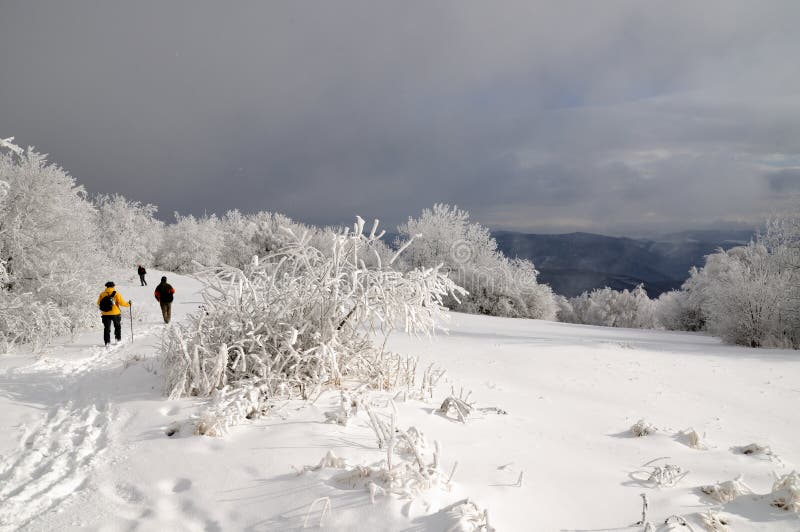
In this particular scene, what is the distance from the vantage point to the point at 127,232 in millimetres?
42719

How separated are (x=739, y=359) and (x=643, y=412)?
5.73 meters

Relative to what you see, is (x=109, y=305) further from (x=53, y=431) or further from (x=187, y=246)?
(x=187, y=246)

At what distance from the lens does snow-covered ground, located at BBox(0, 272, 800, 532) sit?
261cm

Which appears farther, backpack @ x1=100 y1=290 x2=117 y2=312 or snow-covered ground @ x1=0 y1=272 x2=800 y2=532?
backpack @ x1=100 y1=290 x2=117 y2=312

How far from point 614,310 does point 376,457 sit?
64.6 metres

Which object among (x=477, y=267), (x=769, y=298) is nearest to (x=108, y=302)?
(x=769, y=298)

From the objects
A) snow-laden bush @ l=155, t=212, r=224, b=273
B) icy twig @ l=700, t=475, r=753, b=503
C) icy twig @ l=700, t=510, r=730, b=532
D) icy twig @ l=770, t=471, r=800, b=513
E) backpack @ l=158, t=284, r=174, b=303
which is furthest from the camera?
snow-laden bush @ l=155, t=212, r=224, b=273

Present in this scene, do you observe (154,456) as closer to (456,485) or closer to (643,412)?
(456,485)

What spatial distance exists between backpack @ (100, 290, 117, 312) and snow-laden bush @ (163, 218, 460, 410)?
5.86 meters

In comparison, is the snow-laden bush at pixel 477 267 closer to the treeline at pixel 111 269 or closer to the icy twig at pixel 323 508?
the treeline at pixel 111 269

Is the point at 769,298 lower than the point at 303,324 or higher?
higher

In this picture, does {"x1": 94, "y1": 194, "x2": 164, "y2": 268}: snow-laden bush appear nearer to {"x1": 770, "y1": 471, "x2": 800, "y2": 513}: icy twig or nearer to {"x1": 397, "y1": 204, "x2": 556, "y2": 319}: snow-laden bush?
{"x1": 397, "y1": 204, "x2": 556, "y2": 319}: snow-laden bush

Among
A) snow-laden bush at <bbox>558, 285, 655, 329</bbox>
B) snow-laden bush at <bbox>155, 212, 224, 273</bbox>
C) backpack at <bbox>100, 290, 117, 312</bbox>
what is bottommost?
snow-laden bush at <bbox>558, 285, 655, 329</bbox>

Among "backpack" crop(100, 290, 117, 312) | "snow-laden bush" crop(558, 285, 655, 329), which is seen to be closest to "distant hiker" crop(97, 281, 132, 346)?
"backpack" crop(100, 290, 117, 312)
